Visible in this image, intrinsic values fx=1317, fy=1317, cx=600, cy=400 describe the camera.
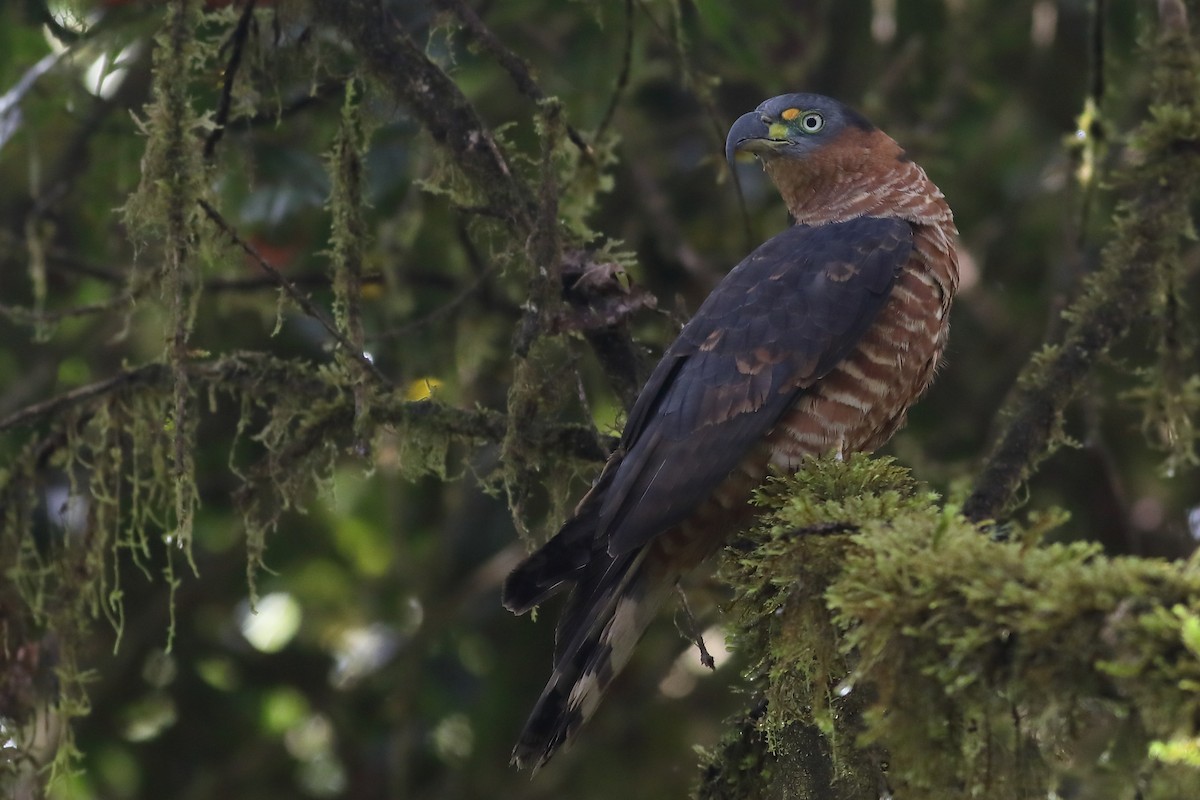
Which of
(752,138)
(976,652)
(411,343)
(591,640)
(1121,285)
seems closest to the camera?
(976,652)

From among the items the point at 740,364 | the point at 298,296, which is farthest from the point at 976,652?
the point at 298,296

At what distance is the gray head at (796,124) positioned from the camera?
15.7 ft

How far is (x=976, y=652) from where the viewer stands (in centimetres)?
Result: 214

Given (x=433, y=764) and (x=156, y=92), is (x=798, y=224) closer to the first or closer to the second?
(x=156, y=92)

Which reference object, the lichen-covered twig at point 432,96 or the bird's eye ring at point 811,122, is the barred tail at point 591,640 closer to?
the lichen-covered twig at point 432,96

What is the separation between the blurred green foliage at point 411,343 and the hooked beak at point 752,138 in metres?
0.17

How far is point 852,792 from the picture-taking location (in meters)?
2.75

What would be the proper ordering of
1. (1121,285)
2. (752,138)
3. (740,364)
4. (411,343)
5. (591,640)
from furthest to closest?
(411,343) < (752,138) < (1121,285) < (740,364) < (591,640)

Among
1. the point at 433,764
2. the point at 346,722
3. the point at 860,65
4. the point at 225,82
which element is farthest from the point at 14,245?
the point at 860,65

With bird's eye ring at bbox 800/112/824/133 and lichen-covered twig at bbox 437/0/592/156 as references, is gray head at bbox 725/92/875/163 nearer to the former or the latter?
bird's eye ring at bbox 800/112/824/133

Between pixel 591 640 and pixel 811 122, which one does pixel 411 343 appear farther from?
pixel 591 640

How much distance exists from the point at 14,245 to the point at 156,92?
230 cm

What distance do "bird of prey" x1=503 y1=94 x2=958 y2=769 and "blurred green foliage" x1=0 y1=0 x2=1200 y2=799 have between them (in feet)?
0.99

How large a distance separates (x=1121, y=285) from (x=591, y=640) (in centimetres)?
206
